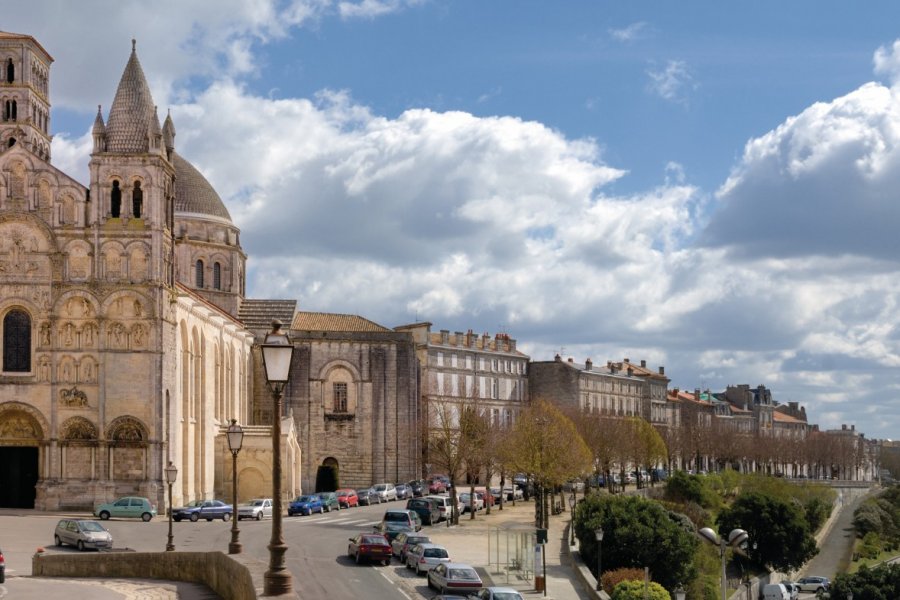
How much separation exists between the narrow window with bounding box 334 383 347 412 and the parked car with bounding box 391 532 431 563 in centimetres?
4132

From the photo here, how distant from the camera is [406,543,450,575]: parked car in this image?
40469 mm

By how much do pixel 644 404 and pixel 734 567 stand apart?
73849mm

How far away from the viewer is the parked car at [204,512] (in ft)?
187

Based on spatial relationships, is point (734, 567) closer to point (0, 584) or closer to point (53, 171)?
point (53, 171)

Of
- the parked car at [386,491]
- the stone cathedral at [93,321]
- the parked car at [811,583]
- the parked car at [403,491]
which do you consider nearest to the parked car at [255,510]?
the stone cathedral at [93,321]

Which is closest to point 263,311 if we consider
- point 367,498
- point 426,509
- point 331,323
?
point 331,323

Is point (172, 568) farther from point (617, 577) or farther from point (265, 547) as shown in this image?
point (617, 577)

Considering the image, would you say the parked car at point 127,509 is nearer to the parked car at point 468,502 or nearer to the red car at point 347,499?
the red car at point 347,499

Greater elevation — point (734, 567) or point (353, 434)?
point (353, 434)

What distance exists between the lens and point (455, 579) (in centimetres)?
3653

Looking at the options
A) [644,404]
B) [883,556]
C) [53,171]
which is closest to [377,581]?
[53,171]

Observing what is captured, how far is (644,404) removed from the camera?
14575 centimetres

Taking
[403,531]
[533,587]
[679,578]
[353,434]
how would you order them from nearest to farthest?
[533,587]
[403,531]
[679,578]
[353,434]

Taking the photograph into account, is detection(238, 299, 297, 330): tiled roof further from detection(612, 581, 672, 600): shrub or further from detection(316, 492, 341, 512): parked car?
detection(612, 581, 672, 600): shrub
